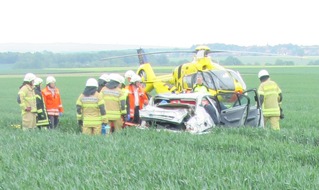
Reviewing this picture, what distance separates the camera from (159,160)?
7.07 m

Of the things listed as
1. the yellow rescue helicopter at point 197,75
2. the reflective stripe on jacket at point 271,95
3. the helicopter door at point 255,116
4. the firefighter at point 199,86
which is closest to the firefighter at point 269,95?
the reflective stripe on jacket at point 271,95

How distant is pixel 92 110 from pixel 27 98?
2139mm

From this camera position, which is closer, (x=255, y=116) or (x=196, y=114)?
(x=196, y=114)

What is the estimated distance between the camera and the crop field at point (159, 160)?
19.3 feet

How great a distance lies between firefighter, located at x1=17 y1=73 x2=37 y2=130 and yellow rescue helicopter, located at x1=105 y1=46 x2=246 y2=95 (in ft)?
12.5

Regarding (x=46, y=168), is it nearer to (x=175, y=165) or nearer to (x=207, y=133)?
(x=175, y=165)

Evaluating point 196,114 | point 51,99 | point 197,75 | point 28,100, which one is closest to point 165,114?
point 196,114

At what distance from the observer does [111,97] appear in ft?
39.1

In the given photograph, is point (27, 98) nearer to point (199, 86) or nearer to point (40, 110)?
point (40, 110)

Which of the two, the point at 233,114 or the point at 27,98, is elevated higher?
the point at 27,98

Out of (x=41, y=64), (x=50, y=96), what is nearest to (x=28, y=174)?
(x=50, y=96)

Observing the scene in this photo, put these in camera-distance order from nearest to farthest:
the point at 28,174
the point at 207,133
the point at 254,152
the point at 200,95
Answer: the point at 28,174, the point at 254,152, the point at 207,133, the point at 200,95

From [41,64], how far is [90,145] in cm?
9180

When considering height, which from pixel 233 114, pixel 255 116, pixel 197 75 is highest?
pixel 197 75
